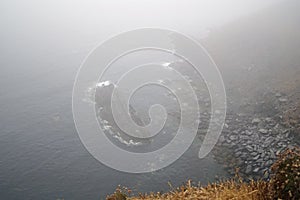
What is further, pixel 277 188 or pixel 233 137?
pixel 233 137

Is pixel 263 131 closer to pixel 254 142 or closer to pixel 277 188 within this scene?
pixel 254 142

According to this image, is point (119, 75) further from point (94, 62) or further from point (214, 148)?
point (214, 148)

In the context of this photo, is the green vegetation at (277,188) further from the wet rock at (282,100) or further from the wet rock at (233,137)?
the wet rock at (282,100)

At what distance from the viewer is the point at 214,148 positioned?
2523 centimetres

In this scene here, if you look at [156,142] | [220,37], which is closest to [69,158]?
[156,142]

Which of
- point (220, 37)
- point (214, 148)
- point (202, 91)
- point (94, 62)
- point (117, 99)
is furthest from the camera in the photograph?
point (220, 37)

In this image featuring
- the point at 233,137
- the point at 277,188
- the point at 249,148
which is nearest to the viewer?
the point at 277,188

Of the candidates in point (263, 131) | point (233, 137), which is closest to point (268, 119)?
point (263, 131)

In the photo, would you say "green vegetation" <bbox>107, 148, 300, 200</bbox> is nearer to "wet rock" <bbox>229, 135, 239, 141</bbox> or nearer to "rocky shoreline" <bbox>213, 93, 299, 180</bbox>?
"rocky shoreline" <bbox>213, 93, 299, 180</bbox>

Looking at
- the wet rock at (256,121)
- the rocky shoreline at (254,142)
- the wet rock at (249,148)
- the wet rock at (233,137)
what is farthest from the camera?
the wet rock at (256,121)

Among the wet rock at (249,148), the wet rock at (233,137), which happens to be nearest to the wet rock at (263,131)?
the wet rock at (233,137)

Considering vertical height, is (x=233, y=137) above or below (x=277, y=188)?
above

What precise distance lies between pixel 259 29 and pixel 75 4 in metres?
88.2

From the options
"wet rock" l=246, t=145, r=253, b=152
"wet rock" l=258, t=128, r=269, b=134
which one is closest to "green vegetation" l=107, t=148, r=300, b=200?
"wet rock" l=246, t=145, r=253, b=152
